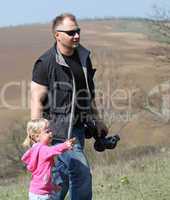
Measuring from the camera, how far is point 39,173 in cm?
476

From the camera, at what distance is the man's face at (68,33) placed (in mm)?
4898

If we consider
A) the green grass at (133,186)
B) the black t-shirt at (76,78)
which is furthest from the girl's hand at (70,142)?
the green grass at (133,186)

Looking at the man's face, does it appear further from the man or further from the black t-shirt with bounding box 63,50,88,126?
the black t-shirt with bounding box 63,50,88,126

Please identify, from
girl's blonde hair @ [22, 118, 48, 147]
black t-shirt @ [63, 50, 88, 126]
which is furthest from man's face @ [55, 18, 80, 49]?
girl's blonde hair @ [22, 118, 48, 147]

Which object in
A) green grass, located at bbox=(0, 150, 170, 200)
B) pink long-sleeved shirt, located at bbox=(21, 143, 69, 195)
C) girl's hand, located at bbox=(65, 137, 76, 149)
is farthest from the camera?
green grass, located at bbox=(0, 150, 170, 200)

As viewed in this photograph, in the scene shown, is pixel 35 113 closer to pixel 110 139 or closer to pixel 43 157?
pixel 43 157

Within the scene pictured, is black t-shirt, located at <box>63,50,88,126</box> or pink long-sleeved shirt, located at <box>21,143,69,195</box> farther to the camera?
black t-shirt, located at <box>63,50,88,126</box>

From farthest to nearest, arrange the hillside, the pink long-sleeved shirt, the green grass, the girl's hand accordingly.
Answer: the hillside < the green grass < the pink long-sleeved shirt < the girl's hand

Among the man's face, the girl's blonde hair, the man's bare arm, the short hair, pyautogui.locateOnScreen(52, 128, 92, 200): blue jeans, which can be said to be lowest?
pyautogui.locateOnScreen(52, 128, 92, 200): blue jeans

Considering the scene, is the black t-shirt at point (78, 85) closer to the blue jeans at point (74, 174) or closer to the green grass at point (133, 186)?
the blue jeans at point (74, 174)

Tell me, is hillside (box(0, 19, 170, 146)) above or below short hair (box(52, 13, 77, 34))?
below

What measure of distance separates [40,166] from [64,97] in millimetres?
568

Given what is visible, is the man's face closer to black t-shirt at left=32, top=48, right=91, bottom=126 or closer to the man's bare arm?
black t-shirt at left=32, top=48, right=91, bottom=126

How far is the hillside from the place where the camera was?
34.9 meters
